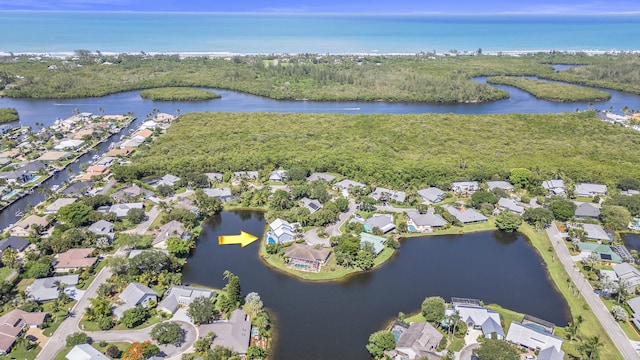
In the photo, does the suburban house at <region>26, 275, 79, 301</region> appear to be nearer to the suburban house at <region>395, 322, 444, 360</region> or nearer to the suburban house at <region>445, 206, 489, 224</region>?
the suburban house at <region>395, 322, 444, 360</region>

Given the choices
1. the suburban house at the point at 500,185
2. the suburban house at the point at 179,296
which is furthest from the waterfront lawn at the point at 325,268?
the suburban house at the point at 500,185

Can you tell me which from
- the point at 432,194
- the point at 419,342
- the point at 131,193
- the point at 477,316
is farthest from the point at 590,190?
the point at 131,193

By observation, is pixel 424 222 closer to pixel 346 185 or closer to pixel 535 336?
pixel 346 185

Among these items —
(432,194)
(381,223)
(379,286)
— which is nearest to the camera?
(379,286)

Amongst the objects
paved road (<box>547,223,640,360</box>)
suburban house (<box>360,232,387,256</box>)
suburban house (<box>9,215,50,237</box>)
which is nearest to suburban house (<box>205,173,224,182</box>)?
suburban house (<box>9,215,50,237</box>)

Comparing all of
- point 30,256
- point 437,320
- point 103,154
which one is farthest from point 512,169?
point 103,154

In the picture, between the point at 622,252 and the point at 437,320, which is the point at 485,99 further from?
the point at 437,320
